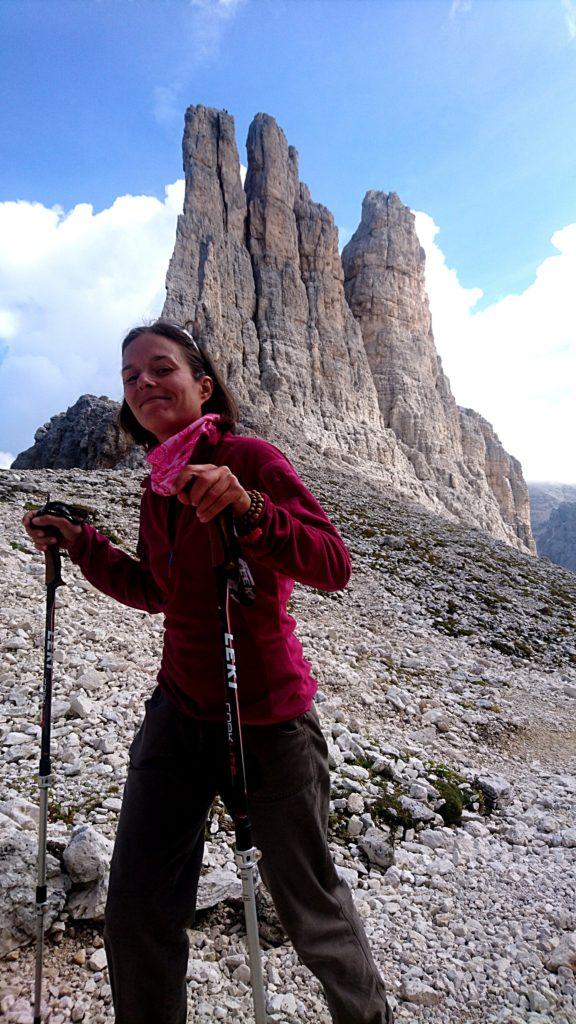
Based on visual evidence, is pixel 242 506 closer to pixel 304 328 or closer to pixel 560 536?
pixel 304 328

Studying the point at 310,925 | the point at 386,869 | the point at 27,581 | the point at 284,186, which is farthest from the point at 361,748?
the point at 284,186

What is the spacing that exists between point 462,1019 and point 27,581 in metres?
9.24

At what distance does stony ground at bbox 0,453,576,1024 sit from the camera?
3211 mm

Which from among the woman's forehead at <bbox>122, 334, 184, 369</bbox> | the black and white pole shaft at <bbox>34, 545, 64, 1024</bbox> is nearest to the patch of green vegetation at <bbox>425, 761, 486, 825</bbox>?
the black and white pole shaft at <bbox>34, 545, 64, 1024</bbox>

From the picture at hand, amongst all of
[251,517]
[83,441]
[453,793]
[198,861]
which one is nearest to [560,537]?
[83,441]

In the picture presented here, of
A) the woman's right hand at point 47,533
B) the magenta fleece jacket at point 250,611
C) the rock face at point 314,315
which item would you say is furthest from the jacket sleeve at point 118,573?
the rock face at point 314,315

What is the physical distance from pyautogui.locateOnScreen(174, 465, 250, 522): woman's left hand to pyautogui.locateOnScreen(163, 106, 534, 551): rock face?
4111 cm

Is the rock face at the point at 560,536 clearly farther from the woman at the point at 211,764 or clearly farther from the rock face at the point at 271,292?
the woman at the point at 211,764

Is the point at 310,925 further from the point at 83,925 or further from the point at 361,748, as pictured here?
the point at 361,748

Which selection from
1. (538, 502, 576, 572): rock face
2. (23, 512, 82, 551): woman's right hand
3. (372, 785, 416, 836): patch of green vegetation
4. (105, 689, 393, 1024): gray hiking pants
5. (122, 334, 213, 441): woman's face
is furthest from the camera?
(538, 502, 576, 572): rock face

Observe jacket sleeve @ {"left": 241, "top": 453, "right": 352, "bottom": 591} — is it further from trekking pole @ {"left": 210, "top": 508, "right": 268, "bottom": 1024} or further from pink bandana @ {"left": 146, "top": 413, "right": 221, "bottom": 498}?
pink bandana @ {"left": 146, "top": 413, "right": 221, "bottom": 498}

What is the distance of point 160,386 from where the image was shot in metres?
2.47

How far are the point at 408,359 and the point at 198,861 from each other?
243 feet

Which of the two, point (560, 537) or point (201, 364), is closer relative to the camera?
point (201, 364)
